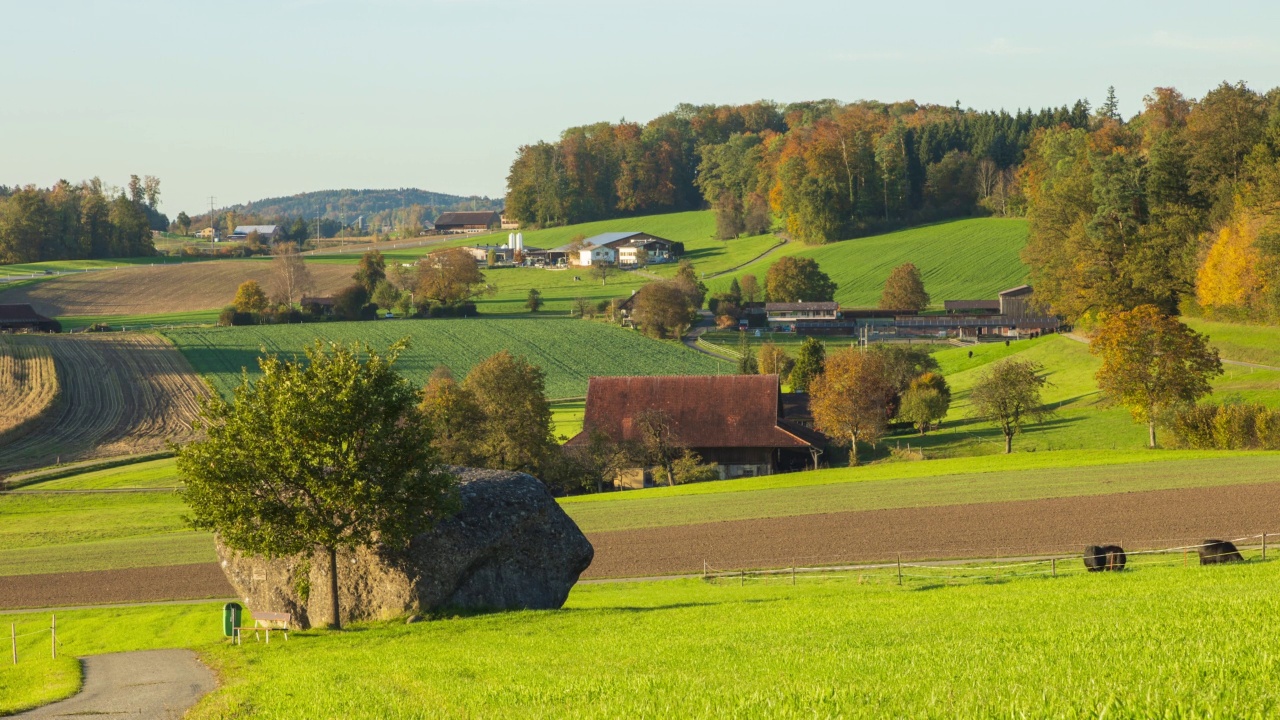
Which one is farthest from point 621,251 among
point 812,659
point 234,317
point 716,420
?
point 812,659

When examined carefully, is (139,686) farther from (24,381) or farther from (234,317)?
(234,317)

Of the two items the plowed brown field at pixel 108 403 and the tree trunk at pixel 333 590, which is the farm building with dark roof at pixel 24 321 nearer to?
the plowed brown field at pixel 108 403

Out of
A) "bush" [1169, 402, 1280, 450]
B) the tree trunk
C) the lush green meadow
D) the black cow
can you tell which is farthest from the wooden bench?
the lush green meadow

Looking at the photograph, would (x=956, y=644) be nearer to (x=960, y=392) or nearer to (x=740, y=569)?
(x=740, y=569)

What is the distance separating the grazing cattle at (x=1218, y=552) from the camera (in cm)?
2969

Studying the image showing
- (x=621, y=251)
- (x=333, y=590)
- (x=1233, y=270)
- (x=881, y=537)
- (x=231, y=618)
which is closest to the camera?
(x=333, y=590)

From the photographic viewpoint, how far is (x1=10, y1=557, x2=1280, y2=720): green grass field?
994 centimetres

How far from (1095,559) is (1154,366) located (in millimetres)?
37131

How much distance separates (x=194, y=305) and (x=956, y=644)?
451ft

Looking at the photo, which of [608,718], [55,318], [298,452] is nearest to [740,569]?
[298,452]

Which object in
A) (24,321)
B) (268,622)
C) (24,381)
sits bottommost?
(268,622)

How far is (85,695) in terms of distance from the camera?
18109mm

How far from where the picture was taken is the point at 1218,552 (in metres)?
29.9

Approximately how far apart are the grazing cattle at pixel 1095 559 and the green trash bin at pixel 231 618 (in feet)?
67.3
